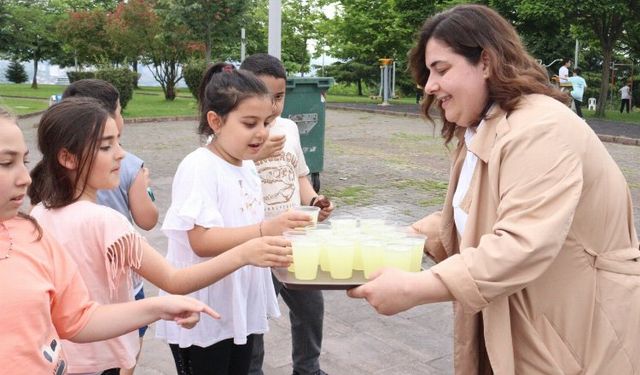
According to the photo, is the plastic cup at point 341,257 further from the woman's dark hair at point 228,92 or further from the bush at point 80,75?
the bush at point 80,75

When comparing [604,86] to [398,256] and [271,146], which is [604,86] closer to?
[271,146]

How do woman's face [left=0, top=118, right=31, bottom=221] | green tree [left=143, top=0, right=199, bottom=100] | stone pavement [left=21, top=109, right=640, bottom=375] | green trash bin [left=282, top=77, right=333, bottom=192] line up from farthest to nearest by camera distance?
green tree [left=143, top=0, right=199, bottom=100] < green trash bin [left=282, top=77, right=333, bottom=192] < stone pavement [left=21, top=109, right=640, bottom=375] < woman's face [left=0, top=118, right=31, bottom=221]

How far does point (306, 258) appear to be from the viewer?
218cm

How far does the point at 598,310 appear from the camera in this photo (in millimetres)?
1978

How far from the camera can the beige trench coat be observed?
185 cm

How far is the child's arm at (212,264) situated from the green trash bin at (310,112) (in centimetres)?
577

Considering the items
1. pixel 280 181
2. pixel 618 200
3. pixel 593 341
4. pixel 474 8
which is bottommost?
pixel 593 341

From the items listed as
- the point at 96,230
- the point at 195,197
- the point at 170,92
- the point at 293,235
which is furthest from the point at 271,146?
the point at 170,92

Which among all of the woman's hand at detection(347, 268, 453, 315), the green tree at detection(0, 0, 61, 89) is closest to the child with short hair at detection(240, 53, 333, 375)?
the woman's hand at detection(347, 268, 453, 315)

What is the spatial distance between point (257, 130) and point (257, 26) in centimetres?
3574

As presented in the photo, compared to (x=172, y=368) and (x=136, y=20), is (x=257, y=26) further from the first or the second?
(x=172, y=368)

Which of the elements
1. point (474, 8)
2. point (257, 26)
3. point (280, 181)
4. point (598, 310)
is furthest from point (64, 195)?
point (257, 26)

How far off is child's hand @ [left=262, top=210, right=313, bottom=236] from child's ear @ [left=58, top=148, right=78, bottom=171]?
0.70m

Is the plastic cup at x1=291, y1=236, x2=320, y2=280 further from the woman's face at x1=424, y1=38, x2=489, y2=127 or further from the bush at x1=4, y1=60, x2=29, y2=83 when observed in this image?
the bush at x1=4, y1=60, x2=29, y2=83
